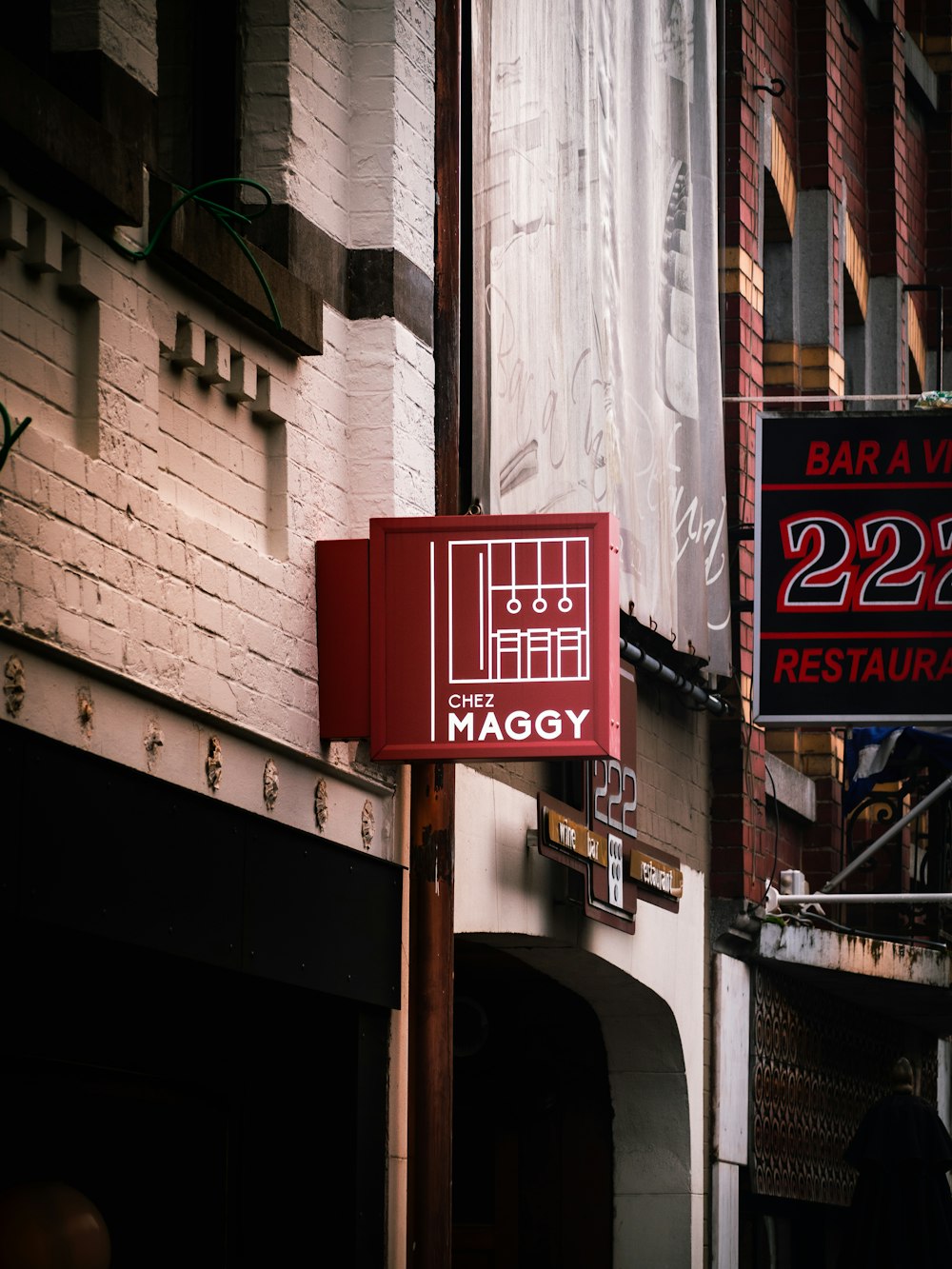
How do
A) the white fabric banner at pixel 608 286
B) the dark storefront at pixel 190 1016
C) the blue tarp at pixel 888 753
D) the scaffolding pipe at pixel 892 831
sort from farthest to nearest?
the blue tarp at pixel 888 753 < the scaffolding pipe at pixel 892 831 < the white fabric banner at pixel 608 286 < the dark storefront at pixel 190 1016

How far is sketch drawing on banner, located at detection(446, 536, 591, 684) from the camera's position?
24.8 feet

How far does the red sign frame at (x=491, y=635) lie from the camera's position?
7.54m

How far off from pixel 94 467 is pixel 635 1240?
21.8 feet

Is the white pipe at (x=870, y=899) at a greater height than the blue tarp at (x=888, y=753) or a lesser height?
lesser

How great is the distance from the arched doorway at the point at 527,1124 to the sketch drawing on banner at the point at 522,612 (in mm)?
4618

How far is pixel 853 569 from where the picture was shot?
11.7 metres

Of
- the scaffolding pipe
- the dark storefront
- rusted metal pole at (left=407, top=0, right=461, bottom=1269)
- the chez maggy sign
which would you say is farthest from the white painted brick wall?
the scaffolding pipe

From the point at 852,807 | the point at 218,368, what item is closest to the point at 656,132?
the point at 852,807

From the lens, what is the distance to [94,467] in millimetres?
6473

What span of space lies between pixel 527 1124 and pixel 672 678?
7.95 feet

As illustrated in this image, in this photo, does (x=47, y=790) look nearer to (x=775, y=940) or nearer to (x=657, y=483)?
(x=657, y=483)

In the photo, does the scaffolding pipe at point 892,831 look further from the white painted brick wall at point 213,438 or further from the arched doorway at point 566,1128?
the white painted brick wall at point 213,438

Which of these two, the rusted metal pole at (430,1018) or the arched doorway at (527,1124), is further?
the arched doorway at (527,1124)

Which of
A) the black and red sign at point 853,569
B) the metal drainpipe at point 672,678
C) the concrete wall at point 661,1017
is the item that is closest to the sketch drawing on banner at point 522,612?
the metal drainpipe at point 672,678
